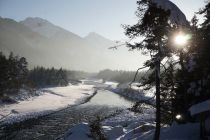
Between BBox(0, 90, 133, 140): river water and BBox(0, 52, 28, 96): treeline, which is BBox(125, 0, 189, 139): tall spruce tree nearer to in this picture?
BBox(0, 90, 133, 140): river water

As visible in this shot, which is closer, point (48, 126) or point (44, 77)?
point (48, 126)

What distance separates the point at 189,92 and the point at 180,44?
7884mm

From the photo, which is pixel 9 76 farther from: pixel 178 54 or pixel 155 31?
pixel 155 31

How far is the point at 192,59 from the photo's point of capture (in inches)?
1123

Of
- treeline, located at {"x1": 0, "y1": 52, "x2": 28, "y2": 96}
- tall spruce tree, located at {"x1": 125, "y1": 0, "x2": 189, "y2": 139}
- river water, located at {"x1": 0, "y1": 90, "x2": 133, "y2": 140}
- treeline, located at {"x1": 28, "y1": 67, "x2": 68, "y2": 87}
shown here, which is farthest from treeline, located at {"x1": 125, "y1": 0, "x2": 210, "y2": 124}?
treeline, located at {"x1": 28, "y1": 67, "x2": 68, "y2": 87}


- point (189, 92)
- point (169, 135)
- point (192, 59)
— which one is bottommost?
point (169, 135)

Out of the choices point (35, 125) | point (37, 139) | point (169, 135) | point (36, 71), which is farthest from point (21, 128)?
point (36, 71)

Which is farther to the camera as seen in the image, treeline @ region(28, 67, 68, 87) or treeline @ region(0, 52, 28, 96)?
treeline @ region(28, 67, 68, 87)

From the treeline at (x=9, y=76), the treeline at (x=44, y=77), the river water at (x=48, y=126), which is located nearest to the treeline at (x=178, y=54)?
the river water at (x=48, y=126)

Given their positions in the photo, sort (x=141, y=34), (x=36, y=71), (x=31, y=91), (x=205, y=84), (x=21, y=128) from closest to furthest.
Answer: (x=141, y=34) → (x=205, y=84) → (x=21, y=128) → (x=31, y=91) → (x=36, y=71)

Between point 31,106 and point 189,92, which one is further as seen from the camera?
point 31,106

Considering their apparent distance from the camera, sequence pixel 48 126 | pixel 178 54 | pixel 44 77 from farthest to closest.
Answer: pixel 44 77 < pixel 48 126 < pixel 178 54

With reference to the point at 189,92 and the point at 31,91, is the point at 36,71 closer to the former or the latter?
the point at 31,91

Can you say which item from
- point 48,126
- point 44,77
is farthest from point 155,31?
point 44,77
